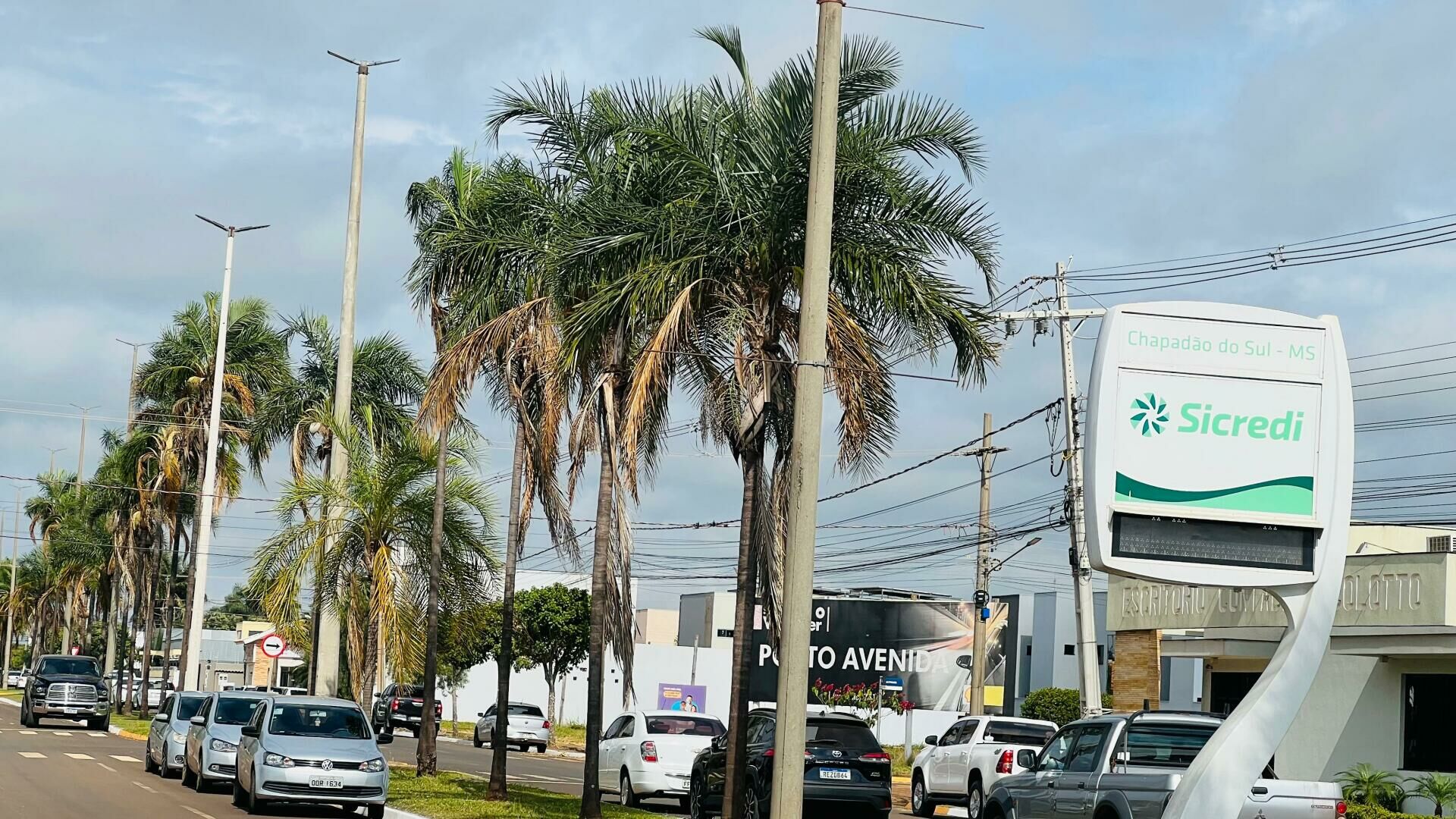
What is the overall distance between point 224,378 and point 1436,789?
36.7 metres

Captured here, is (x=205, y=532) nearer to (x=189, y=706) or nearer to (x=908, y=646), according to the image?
(x=189, y=706)

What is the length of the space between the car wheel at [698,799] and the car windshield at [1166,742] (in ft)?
26.4

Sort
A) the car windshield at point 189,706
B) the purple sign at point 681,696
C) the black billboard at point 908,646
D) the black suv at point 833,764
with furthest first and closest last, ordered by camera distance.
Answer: the black billboard at point 908,646, the purple sign at point 681,696, the car windshield at point 189,706, the black suv at point 833,764

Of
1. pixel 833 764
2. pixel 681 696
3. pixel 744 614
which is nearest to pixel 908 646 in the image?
pixel 681 696

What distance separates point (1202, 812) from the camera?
1234 centimetres

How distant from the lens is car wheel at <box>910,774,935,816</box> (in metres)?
31.3

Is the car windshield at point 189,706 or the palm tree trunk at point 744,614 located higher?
the palm tree trunk at point 744,614

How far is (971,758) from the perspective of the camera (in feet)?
97.0

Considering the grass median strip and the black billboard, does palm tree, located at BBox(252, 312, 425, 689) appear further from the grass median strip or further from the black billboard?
the black billboard

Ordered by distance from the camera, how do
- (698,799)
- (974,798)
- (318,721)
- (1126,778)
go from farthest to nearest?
(974,798), (318,721), (698,799), (1126,778)

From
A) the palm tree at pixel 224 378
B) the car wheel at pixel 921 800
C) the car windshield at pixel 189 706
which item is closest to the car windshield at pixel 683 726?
the car wheel at pixel 921 800

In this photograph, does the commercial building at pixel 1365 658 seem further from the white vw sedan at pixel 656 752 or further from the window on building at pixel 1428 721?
the white vw sedan at pixel 656 752

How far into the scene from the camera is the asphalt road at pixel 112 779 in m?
22.6

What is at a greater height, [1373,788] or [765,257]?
[765,257]
